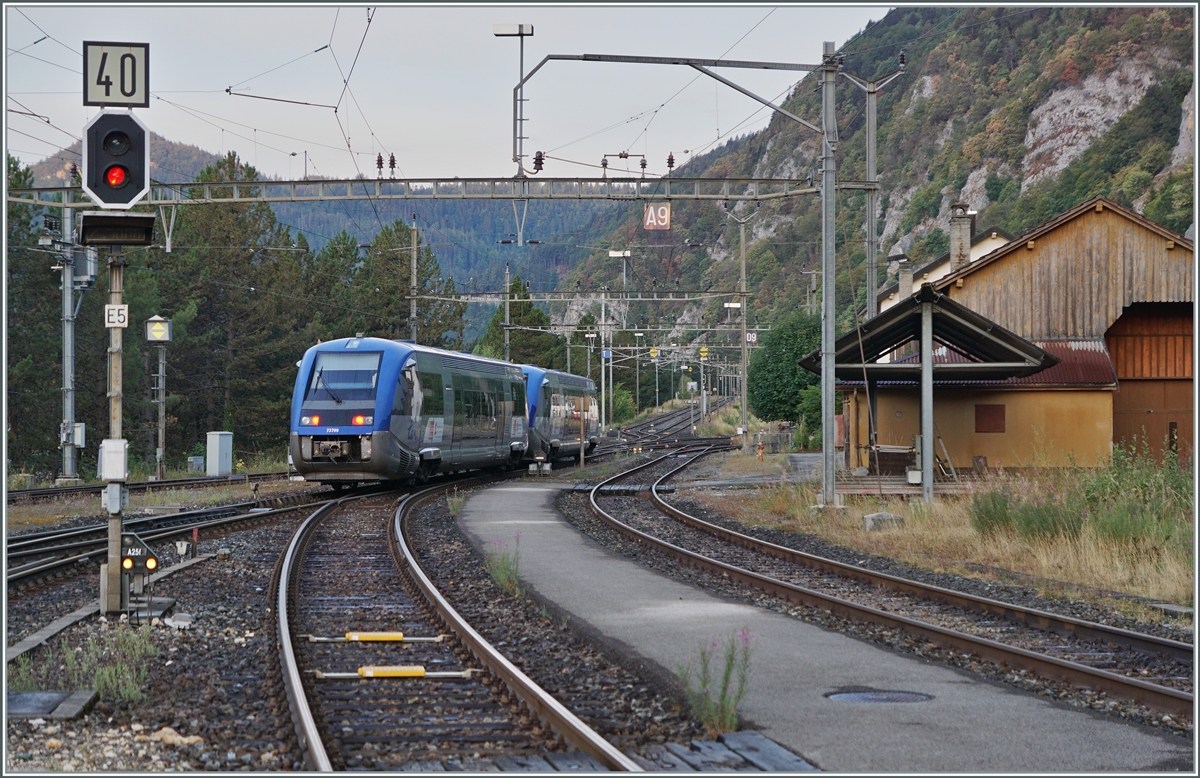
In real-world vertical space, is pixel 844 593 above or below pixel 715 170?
below

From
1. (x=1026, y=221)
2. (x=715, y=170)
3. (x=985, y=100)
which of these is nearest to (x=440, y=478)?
(x=1026, y=221)

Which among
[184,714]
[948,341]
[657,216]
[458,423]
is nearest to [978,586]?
[184,714]

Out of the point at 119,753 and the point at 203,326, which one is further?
the point at 203,326

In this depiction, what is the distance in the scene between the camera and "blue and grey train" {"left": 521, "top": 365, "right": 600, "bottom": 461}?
129 ft

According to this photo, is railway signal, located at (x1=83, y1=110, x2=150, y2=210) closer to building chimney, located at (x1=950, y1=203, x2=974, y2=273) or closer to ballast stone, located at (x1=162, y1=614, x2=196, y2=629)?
ballast stone, located at (x1=162, y1=614, x2=196, y2=629)

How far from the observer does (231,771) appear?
19.9ft

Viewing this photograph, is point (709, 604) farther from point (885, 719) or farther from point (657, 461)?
point (657, 461)

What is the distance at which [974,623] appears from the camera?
35.3 feet

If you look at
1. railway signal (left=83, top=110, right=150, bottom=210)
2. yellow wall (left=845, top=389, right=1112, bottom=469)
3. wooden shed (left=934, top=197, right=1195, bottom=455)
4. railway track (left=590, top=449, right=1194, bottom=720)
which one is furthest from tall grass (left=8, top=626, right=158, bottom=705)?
wooden shed (left=934, top=197, right=1195, bottom=455)

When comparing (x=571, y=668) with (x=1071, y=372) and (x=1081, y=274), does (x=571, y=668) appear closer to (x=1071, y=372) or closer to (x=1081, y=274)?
(x=1071, y=372)

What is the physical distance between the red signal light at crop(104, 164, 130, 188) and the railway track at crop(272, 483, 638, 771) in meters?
4.06

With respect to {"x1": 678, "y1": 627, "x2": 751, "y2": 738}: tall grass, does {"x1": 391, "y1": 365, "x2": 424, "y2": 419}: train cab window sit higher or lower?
higher

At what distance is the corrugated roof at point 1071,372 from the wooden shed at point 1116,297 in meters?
0.32

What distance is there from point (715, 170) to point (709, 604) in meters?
178
